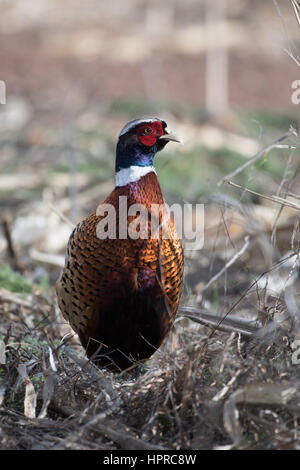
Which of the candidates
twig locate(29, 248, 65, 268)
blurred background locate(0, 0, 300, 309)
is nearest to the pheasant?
blurred background locate(0, 0, 300, 309)

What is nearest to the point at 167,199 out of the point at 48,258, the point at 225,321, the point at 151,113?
the point at 48,258

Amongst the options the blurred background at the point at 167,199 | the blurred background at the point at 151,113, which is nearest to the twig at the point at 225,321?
the blurred background at the point at 167,199

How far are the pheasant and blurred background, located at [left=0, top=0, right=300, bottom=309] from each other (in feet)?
1.12

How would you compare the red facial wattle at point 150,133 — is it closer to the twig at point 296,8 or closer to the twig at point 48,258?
the twig at point 296,8

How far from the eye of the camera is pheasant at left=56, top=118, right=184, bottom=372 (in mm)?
3158

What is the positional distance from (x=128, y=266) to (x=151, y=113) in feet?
22.3

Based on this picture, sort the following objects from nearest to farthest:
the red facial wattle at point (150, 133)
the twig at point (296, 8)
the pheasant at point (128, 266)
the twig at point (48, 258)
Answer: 1. the twig at point (296, 8)
2. the pheasant at point (128, 266)
3. the red facial wattle at point (150, 133)
4. the twig at point (48, 258)

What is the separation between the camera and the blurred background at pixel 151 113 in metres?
5.31

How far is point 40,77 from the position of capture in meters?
12.2

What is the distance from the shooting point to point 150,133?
3.35 m

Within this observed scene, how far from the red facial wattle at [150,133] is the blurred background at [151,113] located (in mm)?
471
